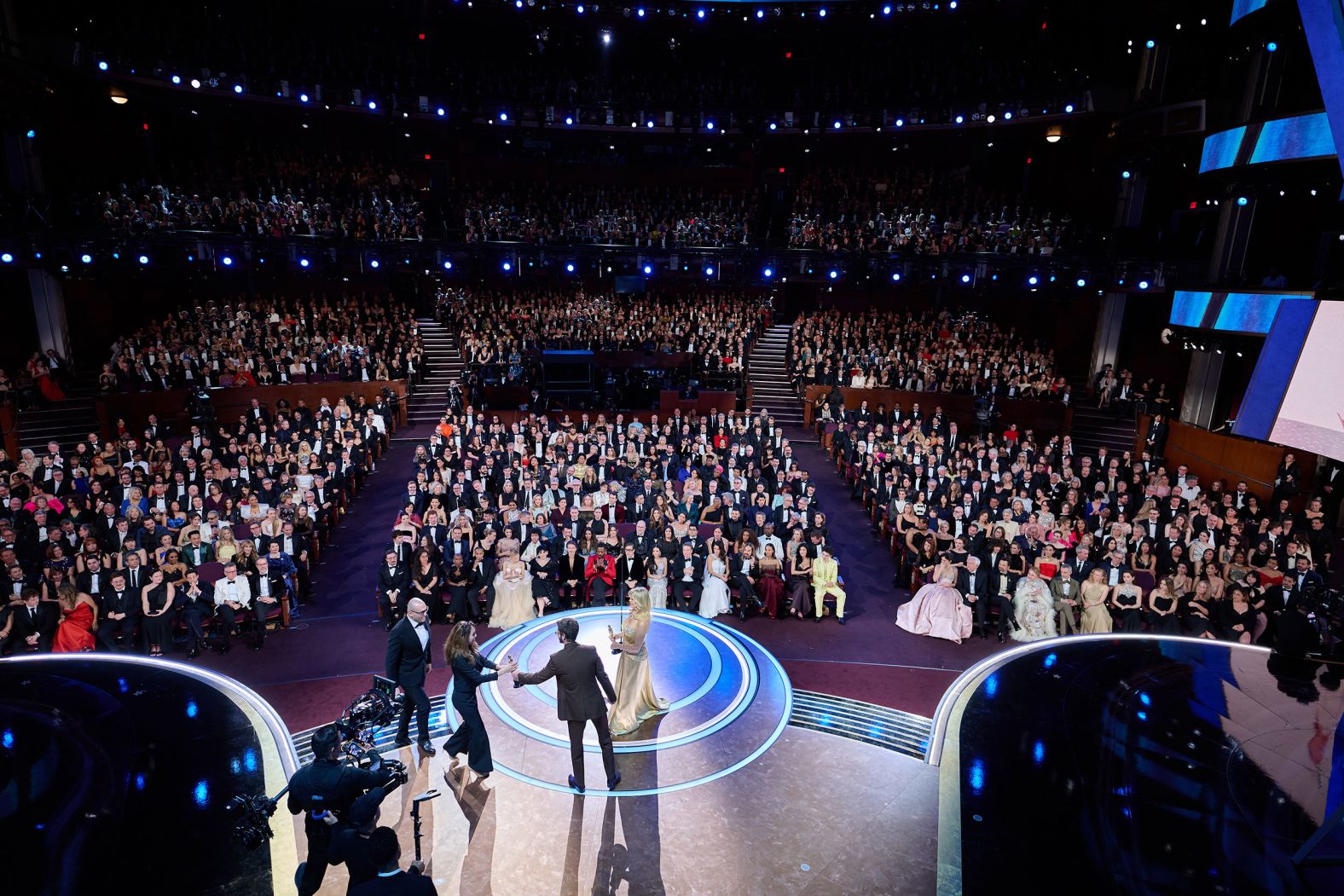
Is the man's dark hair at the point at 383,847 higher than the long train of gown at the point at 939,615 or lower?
higher

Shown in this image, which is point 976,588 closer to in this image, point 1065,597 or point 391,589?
point 1065,597

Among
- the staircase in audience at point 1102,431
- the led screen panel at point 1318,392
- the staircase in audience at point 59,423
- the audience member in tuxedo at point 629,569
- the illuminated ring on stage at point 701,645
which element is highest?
the led screen panel at point 1318,392

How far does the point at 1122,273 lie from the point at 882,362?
5659mm

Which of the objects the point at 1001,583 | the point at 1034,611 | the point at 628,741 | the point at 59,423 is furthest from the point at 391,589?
the point at 59,423

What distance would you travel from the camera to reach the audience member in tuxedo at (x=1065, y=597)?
27.8 ft

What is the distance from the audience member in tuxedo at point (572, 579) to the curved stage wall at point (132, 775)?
3.53 meters

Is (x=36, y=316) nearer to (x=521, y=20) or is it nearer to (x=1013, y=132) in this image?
(x=521, y=20)

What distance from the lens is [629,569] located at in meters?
9.21

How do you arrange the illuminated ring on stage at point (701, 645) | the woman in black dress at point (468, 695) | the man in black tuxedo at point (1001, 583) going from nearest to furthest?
the woman in black dress at point (468, 695) < the illuminated ring on stage at point (701, 645) < the man in black tuxedo at point (1001, 583)

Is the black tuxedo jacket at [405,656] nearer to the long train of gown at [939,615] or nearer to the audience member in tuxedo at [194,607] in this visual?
the audience member in tuxedo at [194,607]

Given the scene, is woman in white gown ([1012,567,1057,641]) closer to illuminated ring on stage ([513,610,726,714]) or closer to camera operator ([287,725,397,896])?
illuminated ring on stage ([513,610,726,714])

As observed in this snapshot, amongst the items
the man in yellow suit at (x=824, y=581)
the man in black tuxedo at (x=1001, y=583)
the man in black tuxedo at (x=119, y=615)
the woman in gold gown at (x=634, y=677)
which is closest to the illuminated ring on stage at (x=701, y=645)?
the woman in gold gown at (x=634, y=677)

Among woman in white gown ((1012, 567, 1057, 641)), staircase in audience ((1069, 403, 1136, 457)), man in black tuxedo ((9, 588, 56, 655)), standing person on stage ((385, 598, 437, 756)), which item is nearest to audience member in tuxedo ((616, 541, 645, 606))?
standing person on stage ((385, 598, 437, 756))

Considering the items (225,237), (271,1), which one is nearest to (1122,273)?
(225,237)
